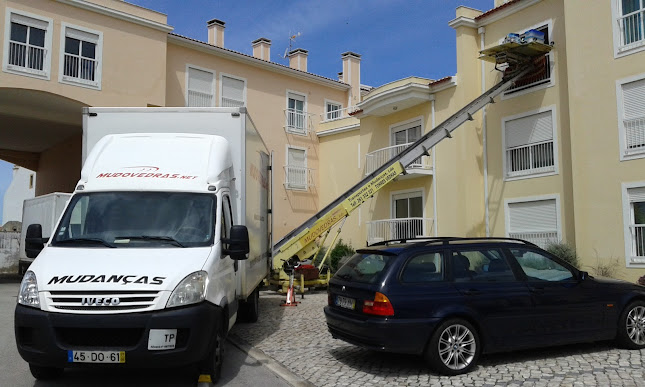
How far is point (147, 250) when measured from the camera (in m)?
6.09

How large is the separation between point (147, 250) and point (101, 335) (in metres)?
1.07

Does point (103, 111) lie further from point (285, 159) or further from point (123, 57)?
point (285, 159)

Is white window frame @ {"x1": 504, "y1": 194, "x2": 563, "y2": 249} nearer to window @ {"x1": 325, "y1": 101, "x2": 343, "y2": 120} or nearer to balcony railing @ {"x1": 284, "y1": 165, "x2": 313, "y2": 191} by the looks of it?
balcony railing @ {"x1": 284, "y1": 165, "x2": 313, "y2": 191}

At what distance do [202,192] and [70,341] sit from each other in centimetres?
233

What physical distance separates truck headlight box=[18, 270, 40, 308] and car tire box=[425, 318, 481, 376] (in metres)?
4.31

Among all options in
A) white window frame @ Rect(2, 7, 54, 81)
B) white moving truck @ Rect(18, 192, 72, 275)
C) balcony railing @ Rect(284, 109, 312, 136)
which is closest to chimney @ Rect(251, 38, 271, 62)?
balcony railing @ Rect(284, 109, 312, 136)

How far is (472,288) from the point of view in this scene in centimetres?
679

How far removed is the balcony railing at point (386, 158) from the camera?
21.1 meters

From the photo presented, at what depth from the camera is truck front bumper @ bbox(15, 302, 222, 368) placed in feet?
17.5

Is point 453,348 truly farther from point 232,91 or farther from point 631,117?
point 232,91

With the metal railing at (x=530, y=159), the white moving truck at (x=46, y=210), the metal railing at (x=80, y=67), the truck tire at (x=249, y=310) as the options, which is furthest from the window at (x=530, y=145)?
the white moving truck at (x=46, y=210)

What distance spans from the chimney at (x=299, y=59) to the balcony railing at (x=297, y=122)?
12.0ft

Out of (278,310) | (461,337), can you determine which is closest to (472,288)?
(461,337)

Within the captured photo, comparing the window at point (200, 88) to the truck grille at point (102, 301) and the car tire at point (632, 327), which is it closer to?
the truck grille at point (102, 301)
